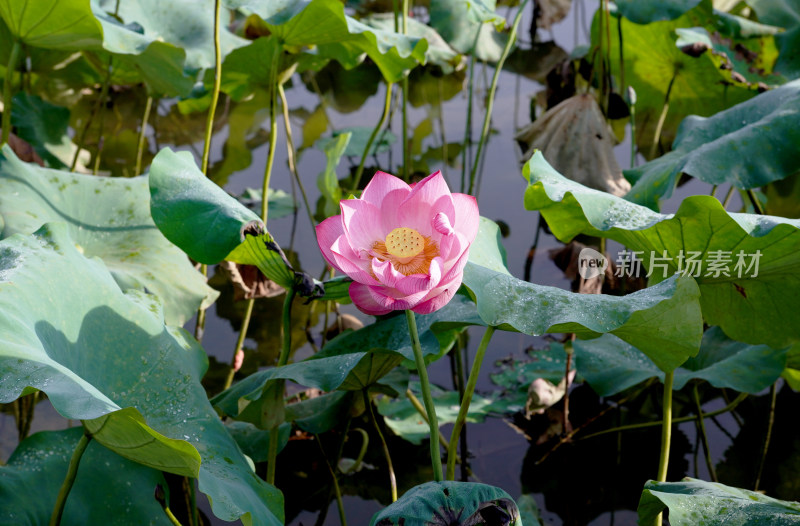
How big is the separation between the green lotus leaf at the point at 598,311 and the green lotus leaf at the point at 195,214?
0.29 metres

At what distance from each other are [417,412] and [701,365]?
56cm

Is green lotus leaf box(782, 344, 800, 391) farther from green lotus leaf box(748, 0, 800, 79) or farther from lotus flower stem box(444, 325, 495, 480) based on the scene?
green lotus leaf box(748, 0, 800, 79)

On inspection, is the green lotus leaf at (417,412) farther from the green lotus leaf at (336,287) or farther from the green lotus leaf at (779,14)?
the green lotus leaf at (779,14)

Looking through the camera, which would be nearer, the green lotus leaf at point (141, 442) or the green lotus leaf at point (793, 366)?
the green lotus leaf at point (141, 442)

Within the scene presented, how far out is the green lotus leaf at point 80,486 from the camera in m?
0.87

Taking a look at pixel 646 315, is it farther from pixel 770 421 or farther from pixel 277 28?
pixel 277 28

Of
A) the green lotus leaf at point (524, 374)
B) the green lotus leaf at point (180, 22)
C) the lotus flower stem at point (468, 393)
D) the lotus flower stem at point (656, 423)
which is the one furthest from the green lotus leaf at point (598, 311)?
the green lotus leaf at point (180, 22)

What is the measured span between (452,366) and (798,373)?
27.8 inches

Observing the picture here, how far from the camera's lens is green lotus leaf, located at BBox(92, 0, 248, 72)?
184cm

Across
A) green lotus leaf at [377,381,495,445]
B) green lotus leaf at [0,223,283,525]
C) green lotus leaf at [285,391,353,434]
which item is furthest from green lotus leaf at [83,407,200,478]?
green lotus leaf at [377,381,495,445]

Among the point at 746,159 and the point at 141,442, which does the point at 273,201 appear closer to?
the point at 746,159

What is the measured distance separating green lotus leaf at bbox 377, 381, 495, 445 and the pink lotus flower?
0.72 m

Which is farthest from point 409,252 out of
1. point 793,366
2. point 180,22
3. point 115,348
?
point 180,22
